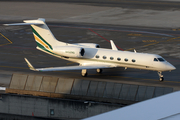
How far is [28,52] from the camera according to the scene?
4656 cm

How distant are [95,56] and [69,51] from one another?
104 inches

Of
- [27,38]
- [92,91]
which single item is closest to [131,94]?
[92,91]

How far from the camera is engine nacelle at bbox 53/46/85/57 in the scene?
3556 centimetres

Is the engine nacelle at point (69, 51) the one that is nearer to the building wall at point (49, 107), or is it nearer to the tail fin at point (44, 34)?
the tail fin at point (44, 34)

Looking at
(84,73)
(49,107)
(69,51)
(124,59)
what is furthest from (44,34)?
(49,107)

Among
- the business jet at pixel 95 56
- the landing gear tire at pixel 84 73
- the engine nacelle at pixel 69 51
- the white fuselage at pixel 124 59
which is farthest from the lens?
the landing gear tire at pixel 84 73

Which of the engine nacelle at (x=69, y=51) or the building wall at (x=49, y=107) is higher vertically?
the engine nacelle at (x=69, y=51)

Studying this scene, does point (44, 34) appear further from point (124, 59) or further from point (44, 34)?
point (124, 59)

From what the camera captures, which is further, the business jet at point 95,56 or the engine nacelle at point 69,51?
the engine nacelle at point 69,51

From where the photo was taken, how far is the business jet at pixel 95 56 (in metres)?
34.2

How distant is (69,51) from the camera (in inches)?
1407

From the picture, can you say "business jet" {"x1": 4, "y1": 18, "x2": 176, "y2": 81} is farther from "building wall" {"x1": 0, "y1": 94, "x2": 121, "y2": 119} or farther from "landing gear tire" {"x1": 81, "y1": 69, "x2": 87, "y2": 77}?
"building wall" {"x1": 0, "y1": 94, "x2": 121, "y2": 119}

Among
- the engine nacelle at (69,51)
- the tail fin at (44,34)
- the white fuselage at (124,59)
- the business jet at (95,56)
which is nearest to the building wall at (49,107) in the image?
the business jet at (95,56)

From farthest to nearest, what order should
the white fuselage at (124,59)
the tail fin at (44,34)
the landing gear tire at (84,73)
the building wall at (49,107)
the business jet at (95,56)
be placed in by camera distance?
the tail fin at (44,34) < the landing gear tire at (84,73) < the business jet at (95,56) < the white fuselage at (124,59) < the building wall at (49,107)
